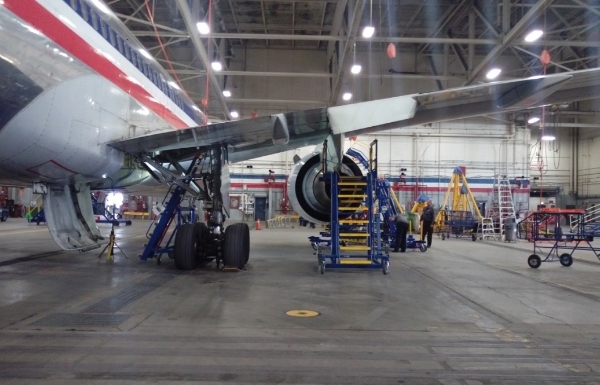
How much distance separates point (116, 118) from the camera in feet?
23.8

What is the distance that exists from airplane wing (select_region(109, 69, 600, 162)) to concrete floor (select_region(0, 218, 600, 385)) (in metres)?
2.43

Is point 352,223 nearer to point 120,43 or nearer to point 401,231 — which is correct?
point 401,231

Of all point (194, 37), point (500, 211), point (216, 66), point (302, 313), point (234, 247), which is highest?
point (216, 66)

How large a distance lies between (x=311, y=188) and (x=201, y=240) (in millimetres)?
3230

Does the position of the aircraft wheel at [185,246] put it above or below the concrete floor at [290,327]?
above

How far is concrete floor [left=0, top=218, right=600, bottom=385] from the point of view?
3.59 metres

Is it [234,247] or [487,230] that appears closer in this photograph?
[234,247]

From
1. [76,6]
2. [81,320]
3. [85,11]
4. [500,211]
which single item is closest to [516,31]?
[500,211]

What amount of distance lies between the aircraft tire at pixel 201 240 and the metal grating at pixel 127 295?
41.0 inches

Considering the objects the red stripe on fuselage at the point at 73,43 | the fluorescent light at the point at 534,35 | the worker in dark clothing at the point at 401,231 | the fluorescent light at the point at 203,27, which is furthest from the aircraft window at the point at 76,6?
the fluorescent light at the point at 534,35

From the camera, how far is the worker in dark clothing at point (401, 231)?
559 inches

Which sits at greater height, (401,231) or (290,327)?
(401,231)

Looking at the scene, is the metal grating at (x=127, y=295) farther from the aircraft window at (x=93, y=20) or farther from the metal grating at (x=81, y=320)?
the aircraft window at (x=93, y=20)

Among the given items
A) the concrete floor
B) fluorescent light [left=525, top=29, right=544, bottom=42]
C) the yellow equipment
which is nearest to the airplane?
the concrete floor
